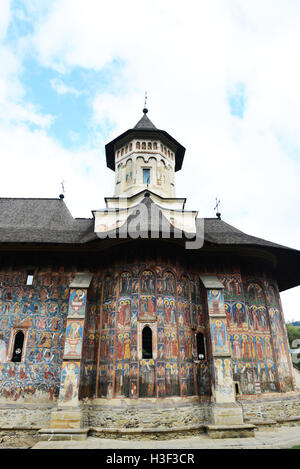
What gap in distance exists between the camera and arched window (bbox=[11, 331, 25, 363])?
476 inches

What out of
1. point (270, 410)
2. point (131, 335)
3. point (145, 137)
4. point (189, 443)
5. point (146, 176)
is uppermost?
point (145, 137)

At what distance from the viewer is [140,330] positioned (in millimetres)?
11273

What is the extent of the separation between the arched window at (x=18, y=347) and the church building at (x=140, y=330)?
39 mm

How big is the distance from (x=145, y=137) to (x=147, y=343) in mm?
12191

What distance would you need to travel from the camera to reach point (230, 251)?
1370 cm

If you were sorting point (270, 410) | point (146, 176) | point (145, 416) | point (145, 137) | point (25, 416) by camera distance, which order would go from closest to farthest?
point (145, 416)
point (25, 416)
point (270, 410)
point (146, 176)
point (145, 137)

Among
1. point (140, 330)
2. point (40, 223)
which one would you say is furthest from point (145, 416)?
point (40, 223)

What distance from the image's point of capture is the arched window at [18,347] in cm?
1209

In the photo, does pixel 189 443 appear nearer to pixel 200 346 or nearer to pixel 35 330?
pixel 200 346

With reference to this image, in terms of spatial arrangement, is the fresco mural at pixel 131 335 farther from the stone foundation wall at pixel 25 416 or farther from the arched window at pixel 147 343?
the stone foundation wall at pixel 25 416

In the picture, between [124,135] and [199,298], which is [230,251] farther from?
[124,135]

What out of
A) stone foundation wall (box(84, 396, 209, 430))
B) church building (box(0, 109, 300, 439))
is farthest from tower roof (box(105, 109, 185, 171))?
stone foundation wall (box(84, 396, 209, 430))

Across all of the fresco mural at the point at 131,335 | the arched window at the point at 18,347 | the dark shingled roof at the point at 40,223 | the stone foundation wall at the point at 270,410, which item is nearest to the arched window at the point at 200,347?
the fresco mural at the point at 131,335

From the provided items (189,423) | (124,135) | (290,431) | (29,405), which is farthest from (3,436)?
(124,135)
